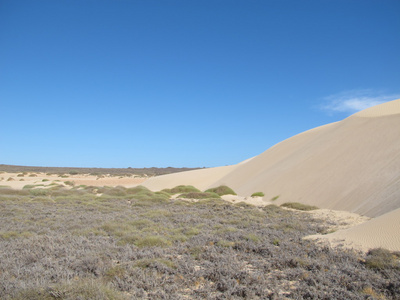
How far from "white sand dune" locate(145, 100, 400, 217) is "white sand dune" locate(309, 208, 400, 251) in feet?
15.5

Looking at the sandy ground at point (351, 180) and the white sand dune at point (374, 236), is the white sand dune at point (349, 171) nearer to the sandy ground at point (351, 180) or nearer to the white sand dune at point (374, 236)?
the sandy ground at point (351, 180)

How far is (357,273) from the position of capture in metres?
6.17

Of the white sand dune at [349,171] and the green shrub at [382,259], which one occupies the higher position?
the white sand dune at [349,171]

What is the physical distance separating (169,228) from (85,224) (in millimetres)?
3306

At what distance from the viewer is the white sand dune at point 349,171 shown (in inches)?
614

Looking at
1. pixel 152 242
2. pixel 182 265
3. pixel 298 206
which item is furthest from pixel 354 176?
pixel 182 265

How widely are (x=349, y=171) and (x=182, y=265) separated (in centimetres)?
1547

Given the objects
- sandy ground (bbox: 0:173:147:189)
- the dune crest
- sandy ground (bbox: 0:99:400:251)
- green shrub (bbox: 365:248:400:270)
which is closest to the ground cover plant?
green shrub (bbox: 365:248:400:270)

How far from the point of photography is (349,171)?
1872 centimetres

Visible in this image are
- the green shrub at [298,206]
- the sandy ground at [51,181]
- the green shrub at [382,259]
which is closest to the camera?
the green shrub at [382,259]

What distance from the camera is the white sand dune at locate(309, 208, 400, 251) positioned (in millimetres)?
7773

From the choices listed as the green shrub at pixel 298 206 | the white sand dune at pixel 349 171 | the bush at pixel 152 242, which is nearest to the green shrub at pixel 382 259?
the bush at pixel 152 242

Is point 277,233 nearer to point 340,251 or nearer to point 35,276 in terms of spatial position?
point 340,251

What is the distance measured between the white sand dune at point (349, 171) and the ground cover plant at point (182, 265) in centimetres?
646
